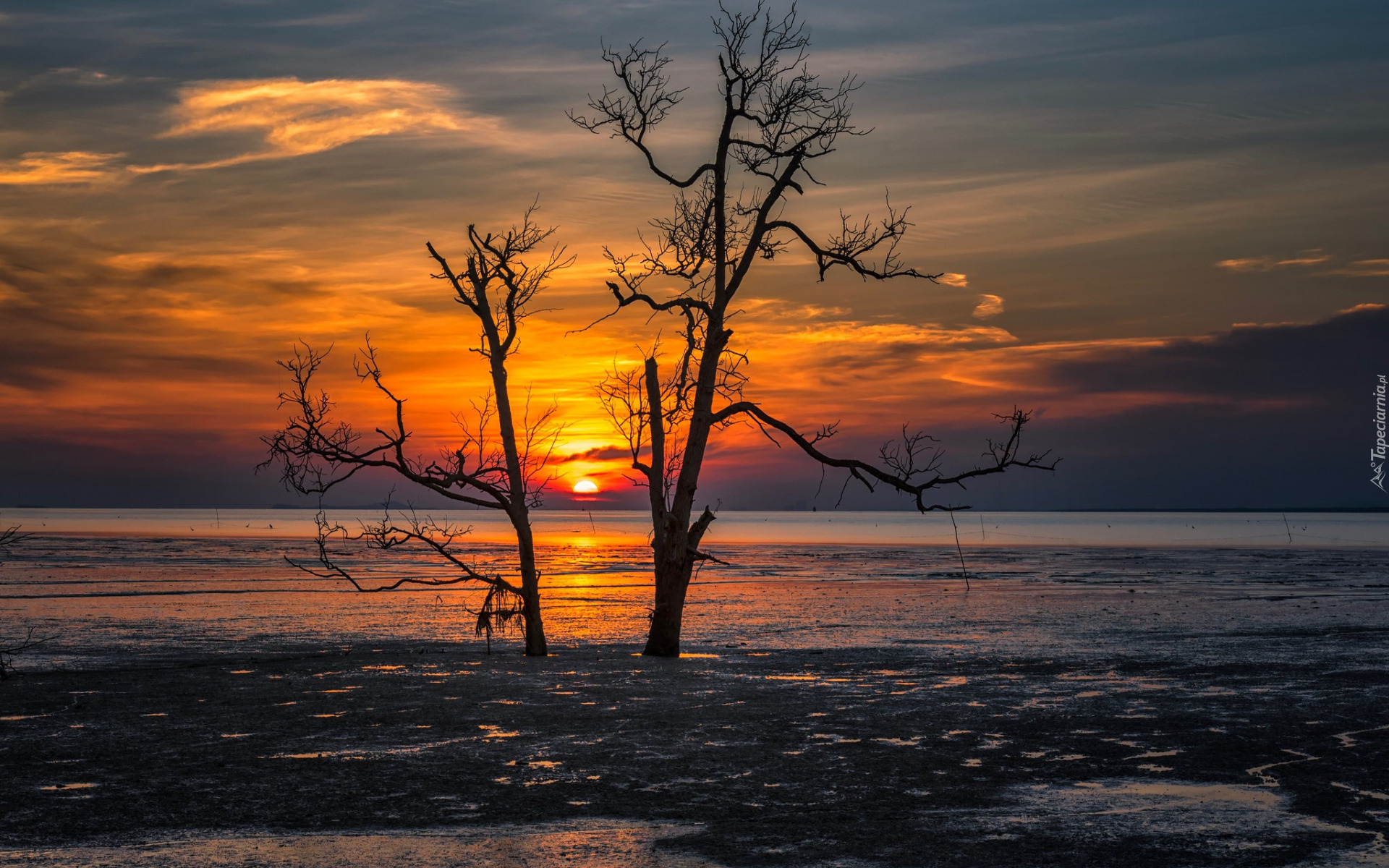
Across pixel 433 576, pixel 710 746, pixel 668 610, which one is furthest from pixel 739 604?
pixel 710 746

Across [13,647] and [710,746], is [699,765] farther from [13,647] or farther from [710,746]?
[13,647]

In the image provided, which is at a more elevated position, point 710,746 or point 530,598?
point 530,598

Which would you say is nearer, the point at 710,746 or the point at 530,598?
the point at 710,746

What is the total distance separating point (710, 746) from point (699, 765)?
84cm

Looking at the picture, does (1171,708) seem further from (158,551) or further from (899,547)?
(899,547)

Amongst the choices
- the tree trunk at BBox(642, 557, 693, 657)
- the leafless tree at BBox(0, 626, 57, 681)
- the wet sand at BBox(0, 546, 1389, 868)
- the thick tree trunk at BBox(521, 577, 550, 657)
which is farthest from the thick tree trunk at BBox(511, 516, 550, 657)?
the leafless tree at BBox(0, 626, 57, 681)

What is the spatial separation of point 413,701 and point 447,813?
567cm

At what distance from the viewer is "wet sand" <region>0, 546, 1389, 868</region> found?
7.79 m

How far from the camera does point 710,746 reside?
1113cm

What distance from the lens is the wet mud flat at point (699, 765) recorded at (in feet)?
25.3

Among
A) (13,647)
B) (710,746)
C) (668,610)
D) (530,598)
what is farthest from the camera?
(13,647)

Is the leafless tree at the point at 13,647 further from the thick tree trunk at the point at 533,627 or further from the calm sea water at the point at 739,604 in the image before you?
the thick tree trunk at the point at 533,627

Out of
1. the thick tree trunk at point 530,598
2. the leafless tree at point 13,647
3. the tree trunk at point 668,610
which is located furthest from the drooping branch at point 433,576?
the leafless tree at point 13,647

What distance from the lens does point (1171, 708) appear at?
13320mm
